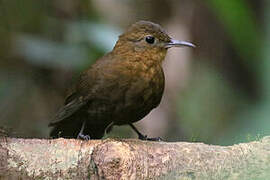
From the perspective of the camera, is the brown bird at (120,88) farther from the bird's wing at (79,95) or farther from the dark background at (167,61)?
the dark background at (167,61)

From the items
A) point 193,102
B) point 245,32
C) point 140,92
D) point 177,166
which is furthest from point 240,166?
point 193,102

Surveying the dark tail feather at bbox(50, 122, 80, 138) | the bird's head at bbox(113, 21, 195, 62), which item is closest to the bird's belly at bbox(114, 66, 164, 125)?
the bird's head at bbox(113, 21, 195, 62)

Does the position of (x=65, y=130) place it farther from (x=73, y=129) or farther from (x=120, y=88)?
(x=120, y=88)

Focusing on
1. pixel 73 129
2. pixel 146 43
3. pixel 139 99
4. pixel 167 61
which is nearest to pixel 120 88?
pixel 139 99

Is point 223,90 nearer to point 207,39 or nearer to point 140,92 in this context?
point 207,39

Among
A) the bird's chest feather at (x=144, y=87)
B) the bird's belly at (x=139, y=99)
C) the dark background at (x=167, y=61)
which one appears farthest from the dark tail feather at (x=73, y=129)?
the dark background at (x=167, y=61)

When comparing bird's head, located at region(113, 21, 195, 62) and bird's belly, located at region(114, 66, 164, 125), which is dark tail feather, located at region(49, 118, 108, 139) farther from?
bird's head, located at region(113, 21, 195, 62)
